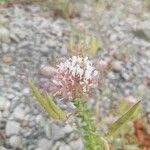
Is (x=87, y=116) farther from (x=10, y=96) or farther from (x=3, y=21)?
(x=3, y=21)

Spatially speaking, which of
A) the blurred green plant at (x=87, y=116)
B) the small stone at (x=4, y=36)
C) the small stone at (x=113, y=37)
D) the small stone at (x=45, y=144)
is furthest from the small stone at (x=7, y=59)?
the blurred green plant at (x=87, y=116)

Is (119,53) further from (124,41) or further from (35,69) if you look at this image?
(35,69)

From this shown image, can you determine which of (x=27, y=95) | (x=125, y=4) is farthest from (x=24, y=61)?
(x=125, y=4)

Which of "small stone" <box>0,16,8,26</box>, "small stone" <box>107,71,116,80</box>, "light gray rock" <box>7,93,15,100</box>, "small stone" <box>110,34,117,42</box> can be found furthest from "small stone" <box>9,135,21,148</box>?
"small stone" <box>110,34,117,42</box>

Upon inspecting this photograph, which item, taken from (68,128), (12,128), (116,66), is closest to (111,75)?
(116,66)

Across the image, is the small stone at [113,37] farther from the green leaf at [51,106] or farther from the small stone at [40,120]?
the green leaf at [51,106]

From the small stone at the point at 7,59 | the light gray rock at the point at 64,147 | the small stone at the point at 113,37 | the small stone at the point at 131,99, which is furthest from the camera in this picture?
the small stone at the point at 113,37

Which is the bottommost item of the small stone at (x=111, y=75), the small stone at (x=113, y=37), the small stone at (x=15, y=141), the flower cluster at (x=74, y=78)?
the small stone at (x=15, y=141)

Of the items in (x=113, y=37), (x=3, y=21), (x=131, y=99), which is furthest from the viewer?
(x=113, y=37)
